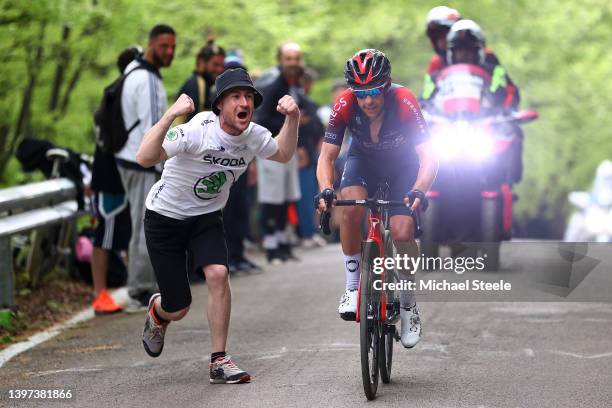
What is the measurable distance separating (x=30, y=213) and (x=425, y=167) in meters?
4.74

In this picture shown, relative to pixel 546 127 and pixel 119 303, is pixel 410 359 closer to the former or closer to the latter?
pixel 119 303

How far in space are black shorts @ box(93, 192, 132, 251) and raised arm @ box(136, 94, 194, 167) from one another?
3.93m

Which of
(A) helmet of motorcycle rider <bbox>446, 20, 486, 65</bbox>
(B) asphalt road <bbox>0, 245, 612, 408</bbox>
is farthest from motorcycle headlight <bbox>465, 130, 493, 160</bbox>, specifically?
(B) asphalt road <bbox>0, 245, 612, 408</bbox>

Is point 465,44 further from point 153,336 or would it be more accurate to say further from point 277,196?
point 153,336

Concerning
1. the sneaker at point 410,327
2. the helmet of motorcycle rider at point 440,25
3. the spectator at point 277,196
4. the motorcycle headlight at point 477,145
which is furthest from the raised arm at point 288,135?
the spectator at point 277,196

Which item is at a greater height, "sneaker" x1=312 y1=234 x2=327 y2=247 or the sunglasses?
the sunglasses

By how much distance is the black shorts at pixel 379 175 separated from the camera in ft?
29.0

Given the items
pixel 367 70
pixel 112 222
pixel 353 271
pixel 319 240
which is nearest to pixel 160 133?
pixel 367 70

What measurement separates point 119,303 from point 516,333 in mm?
4096

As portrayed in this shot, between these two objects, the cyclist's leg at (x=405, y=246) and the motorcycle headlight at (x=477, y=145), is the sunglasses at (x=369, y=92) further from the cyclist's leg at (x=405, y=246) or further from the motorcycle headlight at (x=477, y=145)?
the motorcycle headlight at (x=477, y=145)

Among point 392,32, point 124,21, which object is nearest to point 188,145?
point 124,21

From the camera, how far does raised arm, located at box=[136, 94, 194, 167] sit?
313 inches

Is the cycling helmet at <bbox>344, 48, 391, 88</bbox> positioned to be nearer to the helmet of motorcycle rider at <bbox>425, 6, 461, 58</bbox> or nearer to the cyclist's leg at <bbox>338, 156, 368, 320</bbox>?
the cyclist's leg at <bbox>338, 156, 368, 320</bbox>

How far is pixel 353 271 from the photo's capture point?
28.3ft
